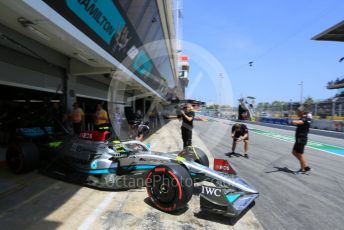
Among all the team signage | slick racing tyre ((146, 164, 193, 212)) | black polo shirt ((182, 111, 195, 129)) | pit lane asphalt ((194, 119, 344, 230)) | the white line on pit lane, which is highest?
the team signage

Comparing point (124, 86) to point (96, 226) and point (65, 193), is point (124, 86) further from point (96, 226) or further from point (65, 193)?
point (96, 226)

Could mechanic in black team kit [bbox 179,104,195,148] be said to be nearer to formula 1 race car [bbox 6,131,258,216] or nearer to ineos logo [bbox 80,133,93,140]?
formula 1 race car [bbox 6,131,258,216]

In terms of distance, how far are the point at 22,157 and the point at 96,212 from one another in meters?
2.29

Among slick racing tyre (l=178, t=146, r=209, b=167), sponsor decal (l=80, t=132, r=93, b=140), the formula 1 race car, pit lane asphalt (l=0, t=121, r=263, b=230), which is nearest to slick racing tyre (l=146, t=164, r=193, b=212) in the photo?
the formula 1 race car

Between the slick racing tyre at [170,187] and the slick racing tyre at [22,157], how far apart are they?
8.42ft

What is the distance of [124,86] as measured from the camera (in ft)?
50.3

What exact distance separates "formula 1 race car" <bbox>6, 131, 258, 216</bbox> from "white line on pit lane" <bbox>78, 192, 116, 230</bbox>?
Answer: 0.29 metres

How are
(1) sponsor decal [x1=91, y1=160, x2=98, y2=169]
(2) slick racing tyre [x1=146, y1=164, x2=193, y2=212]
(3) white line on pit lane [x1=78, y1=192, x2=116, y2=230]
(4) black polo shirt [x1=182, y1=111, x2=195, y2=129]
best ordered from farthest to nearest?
(4) black polo shirt [x1=182, y1=111, x2=195, y2=129]
(1) sponsor decal [x1=91, y1=160, x2=98, y2=169]
(2) slick racing tyre [x1=146, y1=164, x2=193, y2=212]
(3) white line on pit lane [x1=78, y1=192, x2=116, y2=230]

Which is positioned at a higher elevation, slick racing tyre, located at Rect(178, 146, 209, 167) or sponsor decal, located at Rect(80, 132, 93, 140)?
sponsor decal, located at Rect(80, 132, 93, 140)

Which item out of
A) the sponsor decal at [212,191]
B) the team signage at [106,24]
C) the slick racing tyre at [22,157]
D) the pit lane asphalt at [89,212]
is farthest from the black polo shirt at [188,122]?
the sponsor decal at [212,191]

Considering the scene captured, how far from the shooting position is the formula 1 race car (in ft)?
12.5

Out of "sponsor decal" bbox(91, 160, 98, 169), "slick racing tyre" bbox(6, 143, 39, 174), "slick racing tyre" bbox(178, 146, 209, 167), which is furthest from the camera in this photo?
"slick racing tyre" bbox(178, 146, 209, 167)

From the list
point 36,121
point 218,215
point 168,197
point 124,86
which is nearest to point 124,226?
point 168,197

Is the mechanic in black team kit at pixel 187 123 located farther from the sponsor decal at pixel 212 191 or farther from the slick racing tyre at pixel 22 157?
the sponsor decal at pixel 212 191
